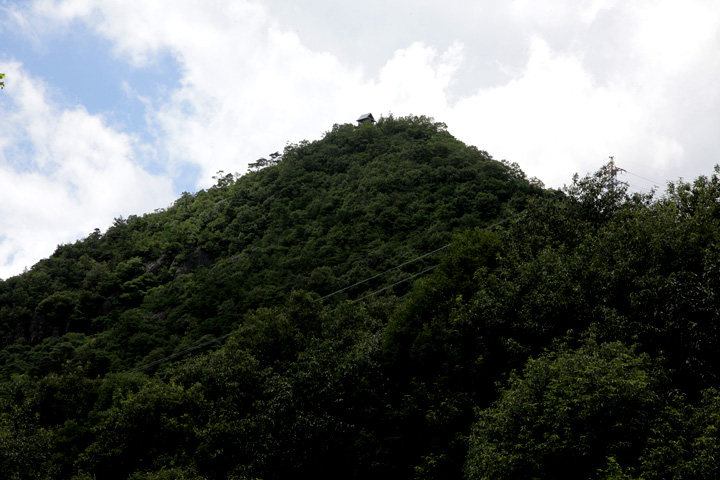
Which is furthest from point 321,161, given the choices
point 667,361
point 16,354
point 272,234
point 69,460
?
point 667,361

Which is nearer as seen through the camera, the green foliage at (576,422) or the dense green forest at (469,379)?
the green foliage at (576,422)

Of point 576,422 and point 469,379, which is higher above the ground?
point 469,379

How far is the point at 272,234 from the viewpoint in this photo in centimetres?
5138

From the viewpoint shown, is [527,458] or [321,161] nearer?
[527,458]

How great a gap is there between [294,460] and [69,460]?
870 centimetres

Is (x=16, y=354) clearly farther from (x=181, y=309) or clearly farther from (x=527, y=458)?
(x=527, y=458)

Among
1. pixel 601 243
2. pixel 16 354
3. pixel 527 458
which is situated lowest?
pixel 527 458

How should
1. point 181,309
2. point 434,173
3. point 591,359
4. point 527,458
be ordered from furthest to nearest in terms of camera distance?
point 434,173 < point 181,309 < point 591,359 < point 527,458

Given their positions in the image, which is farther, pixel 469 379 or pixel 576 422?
pixel 469 379

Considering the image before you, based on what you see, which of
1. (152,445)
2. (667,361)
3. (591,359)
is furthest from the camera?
(152,445)

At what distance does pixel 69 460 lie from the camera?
820 inches

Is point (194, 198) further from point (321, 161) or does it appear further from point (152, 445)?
point (152, 445)

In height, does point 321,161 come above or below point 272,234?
above

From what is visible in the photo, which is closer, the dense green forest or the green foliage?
the green foliage
